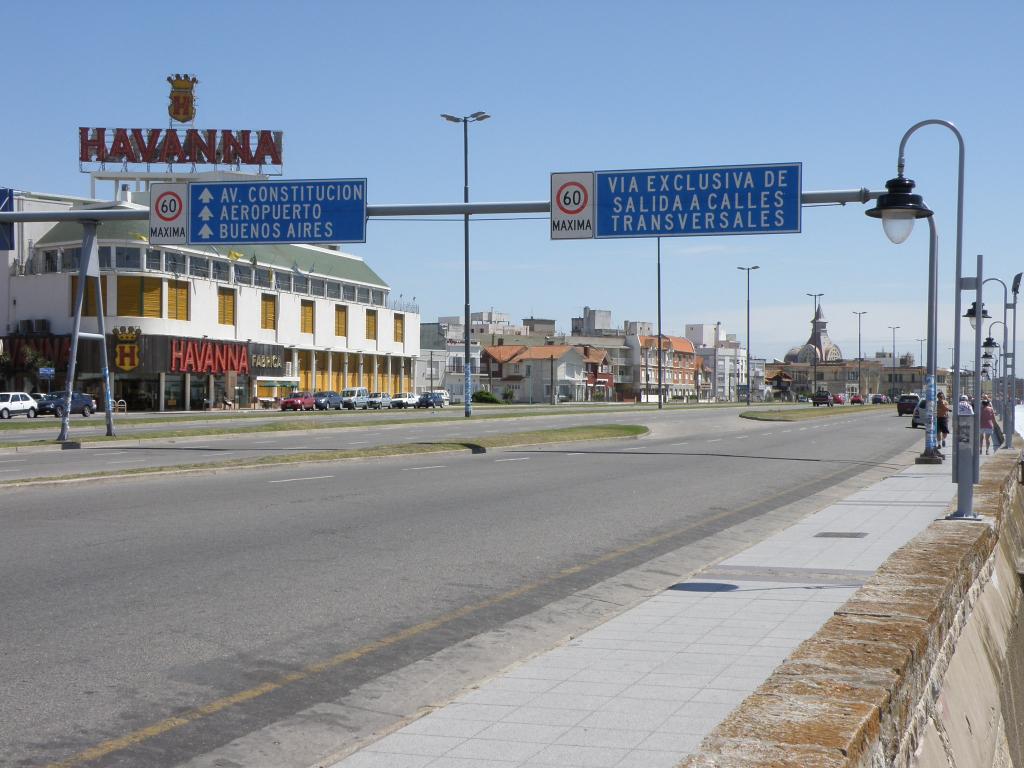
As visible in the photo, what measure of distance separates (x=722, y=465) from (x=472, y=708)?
71.2 feet

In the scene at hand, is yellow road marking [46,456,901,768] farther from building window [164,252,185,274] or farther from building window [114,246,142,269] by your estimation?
building window [164,252,185,274]

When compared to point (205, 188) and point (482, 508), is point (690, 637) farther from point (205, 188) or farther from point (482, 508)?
point (205, 188)

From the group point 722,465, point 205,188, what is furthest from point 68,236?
point 722,465

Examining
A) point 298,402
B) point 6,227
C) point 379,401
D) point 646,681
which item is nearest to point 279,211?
point 6,227

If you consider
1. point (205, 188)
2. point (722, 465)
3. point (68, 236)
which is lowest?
point (722, 465)

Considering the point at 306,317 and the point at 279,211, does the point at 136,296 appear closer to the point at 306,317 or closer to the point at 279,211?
the point at 306,317

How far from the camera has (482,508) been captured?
53.7ft

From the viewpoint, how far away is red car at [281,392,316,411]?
81750 millimetres

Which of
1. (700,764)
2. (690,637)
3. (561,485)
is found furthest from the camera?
(561,485)

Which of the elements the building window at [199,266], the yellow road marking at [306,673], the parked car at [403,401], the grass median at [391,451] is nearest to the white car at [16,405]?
the building window at [199,266]

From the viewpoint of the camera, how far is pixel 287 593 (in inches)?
371

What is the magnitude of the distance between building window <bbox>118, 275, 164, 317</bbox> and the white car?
1285 centimetres

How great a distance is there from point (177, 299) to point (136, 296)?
3.70 meters

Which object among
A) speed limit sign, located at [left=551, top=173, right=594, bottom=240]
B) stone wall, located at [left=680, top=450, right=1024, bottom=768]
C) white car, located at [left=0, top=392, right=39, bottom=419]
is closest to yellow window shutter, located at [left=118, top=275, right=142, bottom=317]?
white car, located at [left=0, top=392, right=39, bottom=419]
